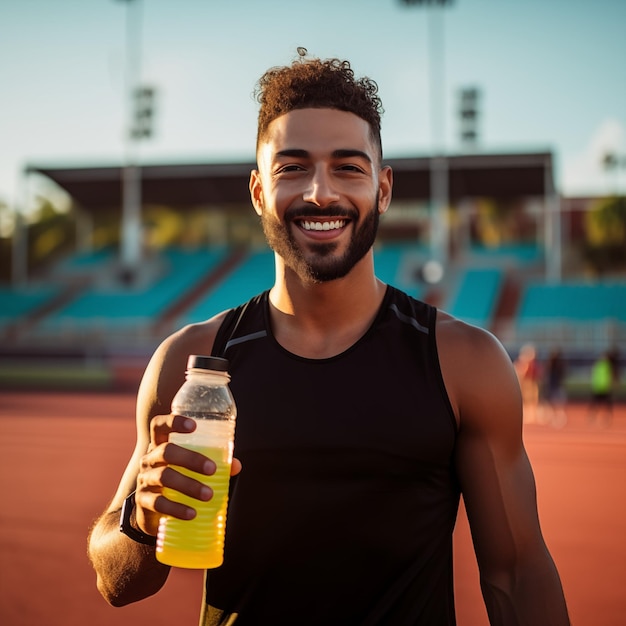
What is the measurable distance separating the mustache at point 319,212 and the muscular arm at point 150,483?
470mm

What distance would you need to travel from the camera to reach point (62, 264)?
47.7 meters

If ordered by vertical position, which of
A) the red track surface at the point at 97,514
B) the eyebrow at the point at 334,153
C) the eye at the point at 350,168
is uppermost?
the eyebrow at the point at 334,153

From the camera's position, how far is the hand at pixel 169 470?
1.98 meters

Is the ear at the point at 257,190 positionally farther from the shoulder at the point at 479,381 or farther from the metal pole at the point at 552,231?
the metal pole at the point at 552,231

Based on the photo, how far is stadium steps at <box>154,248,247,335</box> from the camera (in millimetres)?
38531

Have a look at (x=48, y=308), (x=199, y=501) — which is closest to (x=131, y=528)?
(x=199, y=501)

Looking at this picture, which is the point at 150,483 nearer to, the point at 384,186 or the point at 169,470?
the point at 169,470

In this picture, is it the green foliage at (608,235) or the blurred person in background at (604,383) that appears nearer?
the blurred person in background at (604,383)

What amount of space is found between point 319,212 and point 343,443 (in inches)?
28.6

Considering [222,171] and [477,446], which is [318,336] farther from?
[222,171]

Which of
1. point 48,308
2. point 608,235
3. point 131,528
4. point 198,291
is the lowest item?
point 48,308

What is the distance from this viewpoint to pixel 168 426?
6.72ft

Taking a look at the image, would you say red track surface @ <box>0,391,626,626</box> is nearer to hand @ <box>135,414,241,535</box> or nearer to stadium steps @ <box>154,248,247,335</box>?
hand @ <box>135,414,241,535</box>

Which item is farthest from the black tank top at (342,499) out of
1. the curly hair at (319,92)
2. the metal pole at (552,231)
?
the metal pole at (552,231)
